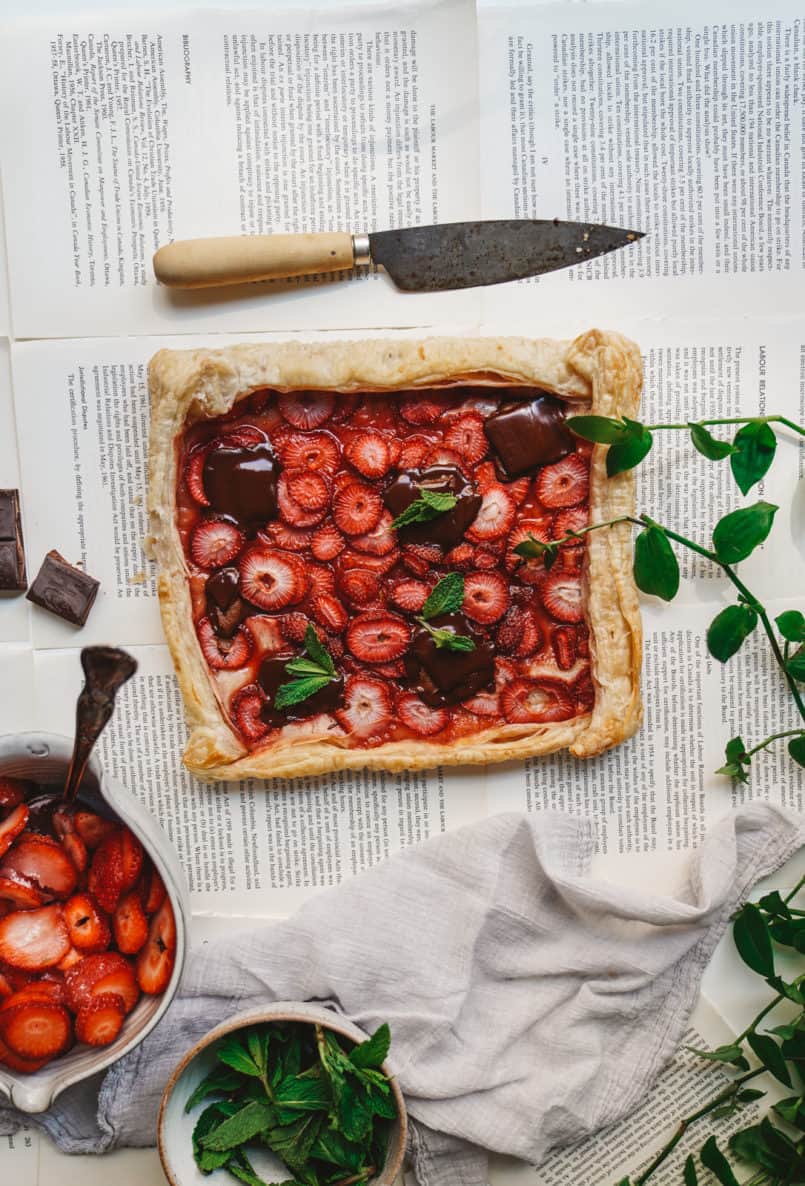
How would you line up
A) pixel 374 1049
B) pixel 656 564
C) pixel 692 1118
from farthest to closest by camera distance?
1. pixel 692 1118
2. pixel 656 564
3. pixel 374 1049

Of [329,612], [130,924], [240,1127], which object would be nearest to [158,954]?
[130,924]

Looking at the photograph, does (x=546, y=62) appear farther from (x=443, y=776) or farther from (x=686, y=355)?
(x=443, y=776)

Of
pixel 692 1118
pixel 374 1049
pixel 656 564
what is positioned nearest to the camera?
pixel 374 1049

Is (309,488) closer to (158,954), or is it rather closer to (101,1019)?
(158,954)

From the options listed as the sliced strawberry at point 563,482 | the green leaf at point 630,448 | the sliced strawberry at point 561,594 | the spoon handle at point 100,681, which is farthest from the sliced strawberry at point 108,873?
the green leaf at point 630,448

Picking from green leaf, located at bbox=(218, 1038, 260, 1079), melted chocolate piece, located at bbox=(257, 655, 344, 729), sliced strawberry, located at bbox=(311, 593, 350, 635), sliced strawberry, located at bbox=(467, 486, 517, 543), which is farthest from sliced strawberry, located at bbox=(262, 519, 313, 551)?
green leaf, located at bbox=(218, 1038, 260, 1079)

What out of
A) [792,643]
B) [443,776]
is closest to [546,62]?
[792,643]
